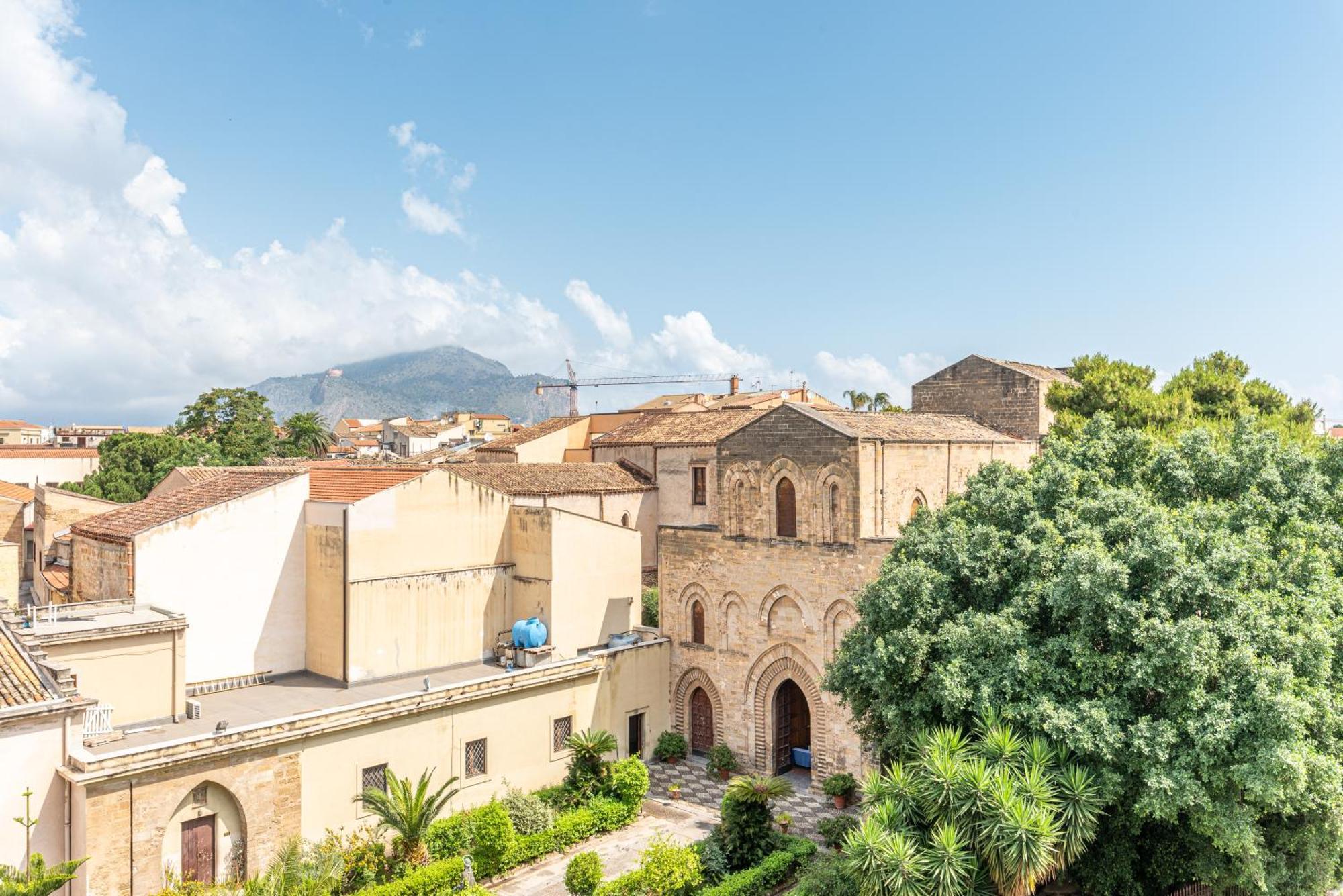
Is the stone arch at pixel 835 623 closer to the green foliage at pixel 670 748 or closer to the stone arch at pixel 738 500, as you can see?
the stone arch at pixel 738 500

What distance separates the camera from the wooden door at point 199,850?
53.4ft

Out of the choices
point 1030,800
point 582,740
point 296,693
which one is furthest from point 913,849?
point 296,693

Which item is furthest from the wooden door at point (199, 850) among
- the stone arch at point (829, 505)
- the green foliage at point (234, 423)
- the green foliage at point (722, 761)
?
the green foliage at point (234, 423)

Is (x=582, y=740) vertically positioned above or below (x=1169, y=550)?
below

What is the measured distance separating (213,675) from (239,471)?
23.0ft

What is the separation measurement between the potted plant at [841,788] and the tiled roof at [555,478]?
43.6ft

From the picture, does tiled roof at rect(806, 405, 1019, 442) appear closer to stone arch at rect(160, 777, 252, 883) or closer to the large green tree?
the large green tree

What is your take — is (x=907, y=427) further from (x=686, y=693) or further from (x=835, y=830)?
(x=835, y=830)

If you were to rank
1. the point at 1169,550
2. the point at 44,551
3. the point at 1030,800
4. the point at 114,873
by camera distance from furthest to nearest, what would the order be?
the point at 44,551
the point at 114,873
the point at 1169,550
the point at 1030,800

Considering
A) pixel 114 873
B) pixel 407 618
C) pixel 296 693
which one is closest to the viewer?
pixel 114 873

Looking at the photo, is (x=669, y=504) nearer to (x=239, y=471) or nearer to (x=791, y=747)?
(x=791, y=747)

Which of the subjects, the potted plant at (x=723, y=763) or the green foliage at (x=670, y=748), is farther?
the green foliage at (x=670, y=748)

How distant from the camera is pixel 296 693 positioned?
20.8m

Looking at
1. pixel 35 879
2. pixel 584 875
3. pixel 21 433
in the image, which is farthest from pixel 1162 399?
pixel 21 433
